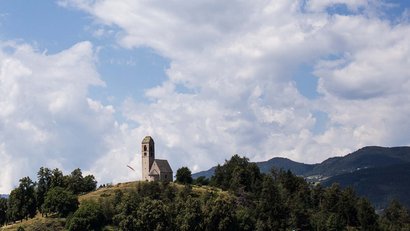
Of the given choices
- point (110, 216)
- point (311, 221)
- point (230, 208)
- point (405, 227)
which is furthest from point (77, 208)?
point (405, 227)

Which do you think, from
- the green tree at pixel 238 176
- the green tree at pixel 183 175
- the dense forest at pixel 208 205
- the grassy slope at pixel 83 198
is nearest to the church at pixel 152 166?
the green tree at pixel 183 175

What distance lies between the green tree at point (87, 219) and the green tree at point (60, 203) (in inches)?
299

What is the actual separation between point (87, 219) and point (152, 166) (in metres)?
50.8

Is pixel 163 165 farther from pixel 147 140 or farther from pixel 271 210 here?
pixel 271 210

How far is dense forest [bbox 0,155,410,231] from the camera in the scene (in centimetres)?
12700

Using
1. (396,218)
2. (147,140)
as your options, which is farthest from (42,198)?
(396,218)

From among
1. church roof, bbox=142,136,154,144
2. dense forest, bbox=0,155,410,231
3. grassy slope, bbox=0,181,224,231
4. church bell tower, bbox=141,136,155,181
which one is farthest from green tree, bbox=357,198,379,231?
church roof, bbox=142,136,154,144

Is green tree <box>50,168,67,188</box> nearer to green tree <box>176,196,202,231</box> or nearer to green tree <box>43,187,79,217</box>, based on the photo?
green tree <box>43,187,79,217</box>

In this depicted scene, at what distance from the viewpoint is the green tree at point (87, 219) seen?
125m

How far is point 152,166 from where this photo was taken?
573 feet

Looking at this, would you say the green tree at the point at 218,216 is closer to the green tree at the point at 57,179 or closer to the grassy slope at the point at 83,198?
the grassy slope at the point at 83,198

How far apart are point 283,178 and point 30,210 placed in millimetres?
82681

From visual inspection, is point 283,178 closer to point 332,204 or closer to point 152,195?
point 332,204

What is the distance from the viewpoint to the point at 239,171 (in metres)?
172
